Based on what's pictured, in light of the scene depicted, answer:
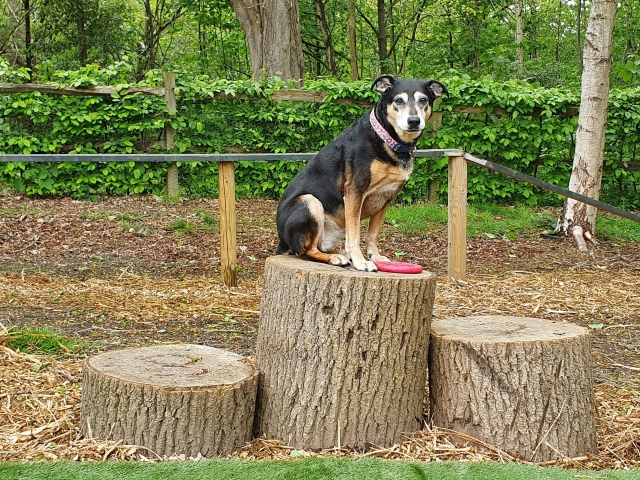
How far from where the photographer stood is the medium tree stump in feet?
11.0

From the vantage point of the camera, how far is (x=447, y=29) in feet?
58.7

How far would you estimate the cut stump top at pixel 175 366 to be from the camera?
342cm

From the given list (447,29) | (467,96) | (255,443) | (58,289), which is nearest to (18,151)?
(58,289)

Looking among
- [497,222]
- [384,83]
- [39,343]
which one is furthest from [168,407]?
[497,222]

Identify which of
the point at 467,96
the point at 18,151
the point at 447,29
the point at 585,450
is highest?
the point at 447,29

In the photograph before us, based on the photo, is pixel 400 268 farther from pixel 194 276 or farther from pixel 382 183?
pixel 194 276

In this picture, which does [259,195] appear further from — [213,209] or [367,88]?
[367,88]

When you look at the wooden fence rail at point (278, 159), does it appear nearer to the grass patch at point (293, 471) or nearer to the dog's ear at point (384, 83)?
the dog's ear at point (384, 83)

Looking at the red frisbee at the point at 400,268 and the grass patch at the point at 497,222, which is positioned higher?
the red frisbee at the point at 400,268

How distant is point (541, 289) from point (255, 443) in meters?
4.44

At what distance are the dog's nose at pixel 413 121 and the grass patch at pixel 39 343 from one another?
9.23ft

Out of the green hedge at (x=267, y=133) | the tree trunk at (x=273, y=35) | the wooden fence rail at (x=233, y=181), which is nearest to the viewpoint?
the wooden fence rail at (x=233, y=181)

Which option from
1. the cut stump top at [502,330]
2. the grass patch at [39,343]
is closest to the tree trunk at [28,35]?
the grass patch at [39,343]

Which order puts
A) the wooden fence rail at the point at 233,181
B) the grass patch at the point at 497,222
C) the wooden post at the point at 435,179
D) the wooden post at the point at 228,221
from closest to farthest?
1. the wooden fence rail at the point at 233,181
2. the wooden post at the point at 228,221
3. the grass patch at the point at 497,222
4. the wooden post at the point at 435,179
